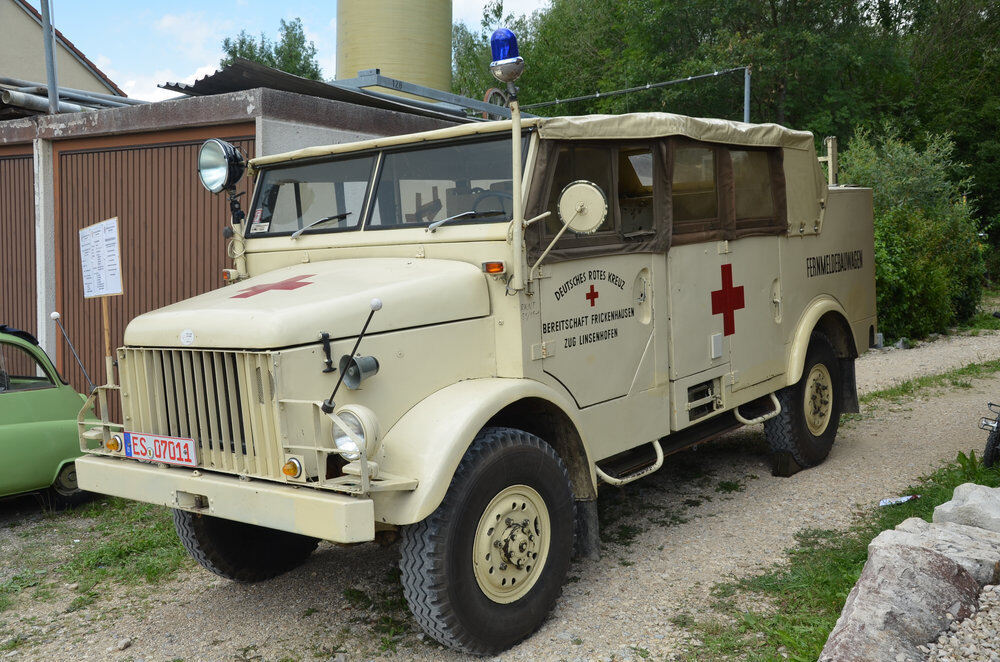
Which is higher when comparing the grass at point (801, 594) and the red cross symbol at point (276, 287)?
the red cross symbol at point (276, 287)

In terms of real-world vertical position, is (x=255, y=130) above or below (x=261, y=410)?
above

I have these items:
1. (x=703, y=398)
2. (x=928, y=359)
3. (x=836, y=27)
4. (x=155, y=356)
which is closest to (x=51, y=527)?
(x=155, y=356)

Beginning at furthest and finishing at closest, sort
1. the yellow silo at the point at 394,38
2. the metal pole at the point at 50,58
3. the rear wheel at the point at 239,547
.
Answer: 1. the yellow silo at the point at 394,38
2. the metal pole at the point at 50,58
3. the rear wheel at the point at 239,547

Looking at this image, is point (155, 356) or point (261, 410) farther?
point (155, 356)

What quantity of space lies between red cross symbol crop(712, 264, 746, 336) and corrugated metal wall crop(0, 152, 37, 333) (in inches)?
278

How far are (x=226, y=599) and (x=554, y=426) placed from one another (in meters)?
1.94

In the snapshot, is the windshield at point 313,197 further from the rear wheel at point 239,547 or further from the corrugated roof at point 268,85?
the corrugated roof at point 268,85

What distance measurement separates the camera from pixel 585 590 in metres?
4.49

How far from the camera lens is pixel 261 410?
3551 millimetres

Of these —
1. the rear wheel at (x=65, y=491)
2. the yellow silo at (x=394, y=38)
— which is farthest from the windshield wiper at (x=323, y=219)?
the yellow silo at (x=394, y=38)

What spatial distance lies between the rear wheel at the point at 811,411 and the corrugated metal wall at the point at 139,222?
4.63 m

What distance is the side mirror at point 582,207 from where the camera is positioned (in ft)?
12.8

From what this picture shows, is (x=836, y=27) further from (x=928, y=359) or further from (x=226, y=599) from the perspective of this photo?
(x=226, y=599)

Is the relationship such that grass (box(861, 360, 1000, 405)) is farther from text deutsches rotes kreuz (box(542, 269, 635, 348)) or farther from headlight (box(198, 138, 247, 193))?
headlight (box(198, 138, 247, 193))
